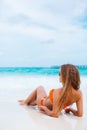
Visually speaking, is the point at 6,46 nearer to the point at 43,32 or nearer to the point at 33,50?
the point at 33,50

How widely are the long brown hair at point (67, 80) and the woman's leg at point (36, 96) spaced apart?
57cm

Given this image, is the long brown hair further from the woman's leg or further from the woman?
the woman's leg

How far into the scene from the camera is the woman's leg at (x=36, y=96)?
13.0 ft

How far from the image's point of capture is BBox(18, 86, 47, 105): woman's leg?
3.96 metres

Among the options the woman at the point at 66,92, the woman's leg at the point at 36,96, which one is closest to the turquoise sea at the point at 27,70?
the woman's leg at the point at 36,96

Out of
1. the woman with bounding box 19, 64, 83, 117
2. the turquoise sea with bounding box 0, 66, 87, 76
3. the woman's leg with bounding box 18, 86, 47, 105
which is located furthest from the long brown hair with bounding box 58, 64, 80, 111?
the turquoise sea with bounding box 0, 66, 87, 76

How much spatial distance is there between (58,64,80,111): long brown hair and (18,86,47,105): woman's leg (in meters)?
0.57

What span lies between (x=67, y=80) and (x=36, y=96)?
0.84 meters

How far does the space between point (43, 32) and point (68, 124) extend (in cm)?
1458

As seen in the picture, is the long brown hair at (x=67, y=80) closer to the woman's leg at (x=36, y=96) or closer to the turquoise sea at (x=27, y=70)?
the woman's leg at (x=36, y=96)

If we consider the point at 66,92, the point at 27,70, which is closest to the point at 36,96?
the point at 66,92

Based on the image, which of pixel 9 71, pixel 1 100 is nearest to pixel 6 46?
pixel 9 71

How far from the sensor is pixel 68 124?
3.14 metres

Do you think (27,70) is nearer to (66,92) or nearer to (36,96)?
(36,96)
